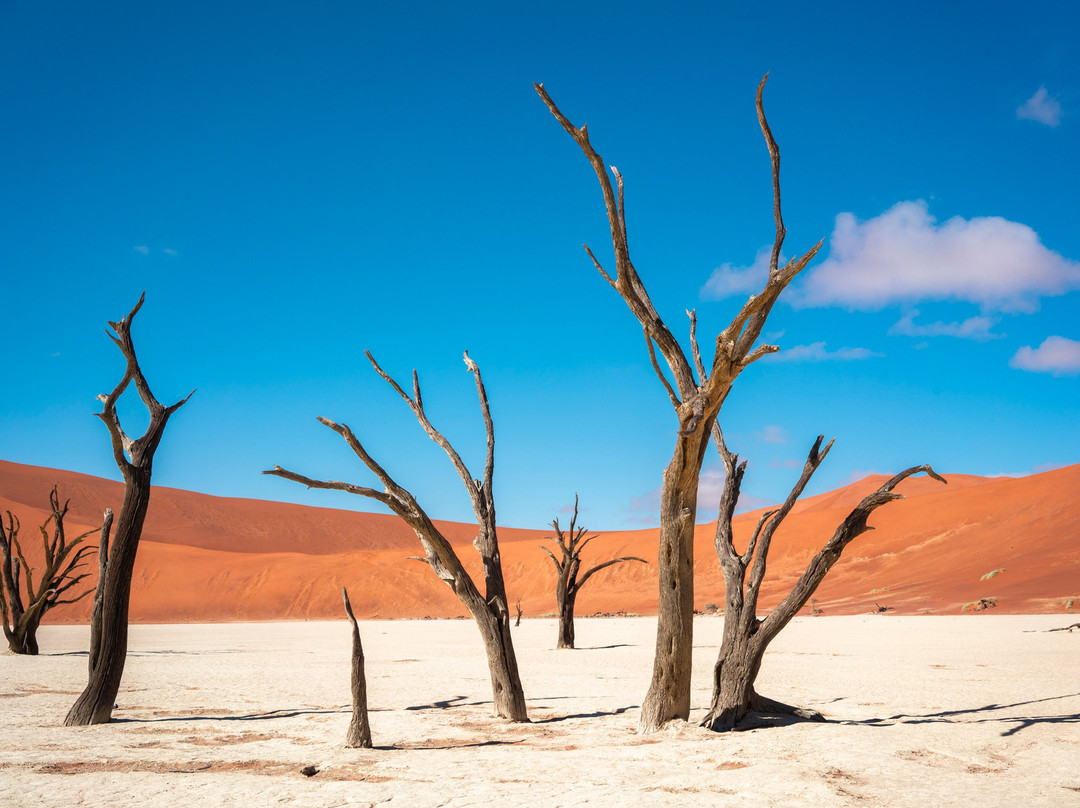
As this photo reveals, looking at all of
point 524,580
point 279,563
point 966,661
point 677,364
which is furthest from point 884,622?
point 279,563

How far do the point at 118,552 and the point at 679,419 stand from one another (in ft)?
22.6

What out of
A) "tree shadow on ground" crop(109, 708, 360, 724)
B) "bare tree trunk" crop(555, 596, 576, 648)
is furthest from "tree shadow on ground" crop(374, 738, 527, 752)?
"bare tree trunk" crop(555, 596, 576, 648)

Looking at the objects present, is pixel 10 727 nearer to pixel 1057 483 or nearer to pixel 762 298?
pixel 762 298

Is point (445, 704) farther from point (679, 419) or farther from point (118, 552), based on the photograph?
point (679, 419)

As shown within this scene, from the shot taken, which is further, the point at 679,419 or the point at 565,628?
the point at 565,628

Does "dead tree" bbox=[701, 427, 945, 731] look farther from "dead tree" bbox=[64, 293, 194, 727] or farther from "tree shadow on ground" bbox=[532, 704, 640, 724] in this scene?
"dead tree" bbox=[64, 293, 194, 727]

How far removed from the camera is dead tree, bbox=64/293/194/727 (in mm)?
9367

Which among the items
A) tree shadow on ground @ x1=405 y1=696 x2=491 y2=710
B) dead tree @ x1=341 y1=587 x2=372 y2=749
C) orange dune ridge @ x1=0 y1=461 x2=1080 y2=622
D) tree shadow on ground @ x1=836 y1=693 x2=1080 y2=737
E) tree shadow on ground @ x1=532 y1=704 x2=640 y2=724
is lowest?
tree shadow on ground @ x1=405 y1=696 x2=491 y2=710

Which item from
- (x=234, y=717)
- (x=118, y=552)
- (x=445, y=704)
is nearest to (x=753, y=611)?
(x=445, y=704)

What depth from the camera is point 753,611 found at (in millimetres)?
8562

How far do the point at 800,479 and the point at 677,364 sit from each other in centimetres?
213

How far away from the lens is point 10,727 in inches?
355

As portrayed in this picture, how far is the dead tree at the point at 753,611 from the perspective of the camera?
8047 mm

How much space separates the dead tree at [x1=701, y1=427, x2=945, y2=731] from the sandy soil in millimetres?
471
